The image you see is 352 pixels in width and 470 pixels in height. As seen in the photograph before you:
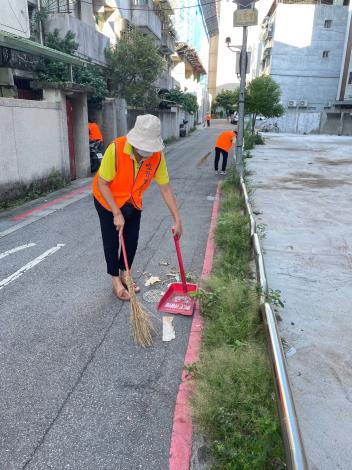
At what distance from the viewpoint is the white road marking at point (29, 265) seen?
4285 millimetres

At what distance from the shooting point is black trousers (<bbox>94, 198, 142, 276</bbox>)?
3463 millimetres

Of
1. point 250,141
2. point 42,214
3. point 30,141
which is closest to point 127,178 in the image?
point 42,214

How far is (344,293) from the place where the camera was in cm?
404

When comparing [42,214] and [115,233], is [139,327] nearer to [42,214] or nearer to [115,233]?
[115,233]

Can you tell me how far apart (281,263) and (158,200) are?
4.22 m

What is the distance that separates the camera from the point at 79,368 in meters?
2.86

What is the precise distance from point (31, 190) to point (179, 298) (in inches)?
225

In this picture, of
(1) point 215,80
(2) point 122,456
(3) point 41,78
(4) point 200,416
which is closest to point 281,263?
(4) point 200,416

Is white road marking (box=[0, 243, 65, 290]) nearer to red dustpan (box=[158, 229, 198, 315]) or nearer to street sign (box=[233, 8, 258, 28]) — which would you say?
red dustpan (box=[158, 229, 198, 315])

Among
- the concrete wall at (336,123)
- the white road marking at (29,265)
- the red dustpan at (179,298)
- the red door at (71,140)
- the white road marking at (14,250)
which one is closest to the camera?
the red dustpan at (179,298)

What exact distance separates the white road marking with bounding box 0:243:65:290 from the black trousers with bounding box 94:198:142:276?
4.40 ft

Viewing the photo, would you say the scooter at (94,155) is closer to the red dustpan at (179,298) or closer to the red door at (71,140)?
the red door at (71,140)

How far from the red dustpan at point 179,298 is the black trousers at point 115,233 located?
1.43 feet

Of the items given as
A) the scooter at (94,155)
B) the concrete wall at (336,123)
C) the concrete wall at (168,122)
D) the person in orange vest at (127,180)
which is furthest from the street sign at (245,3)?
the concrete wall at (336,123)
